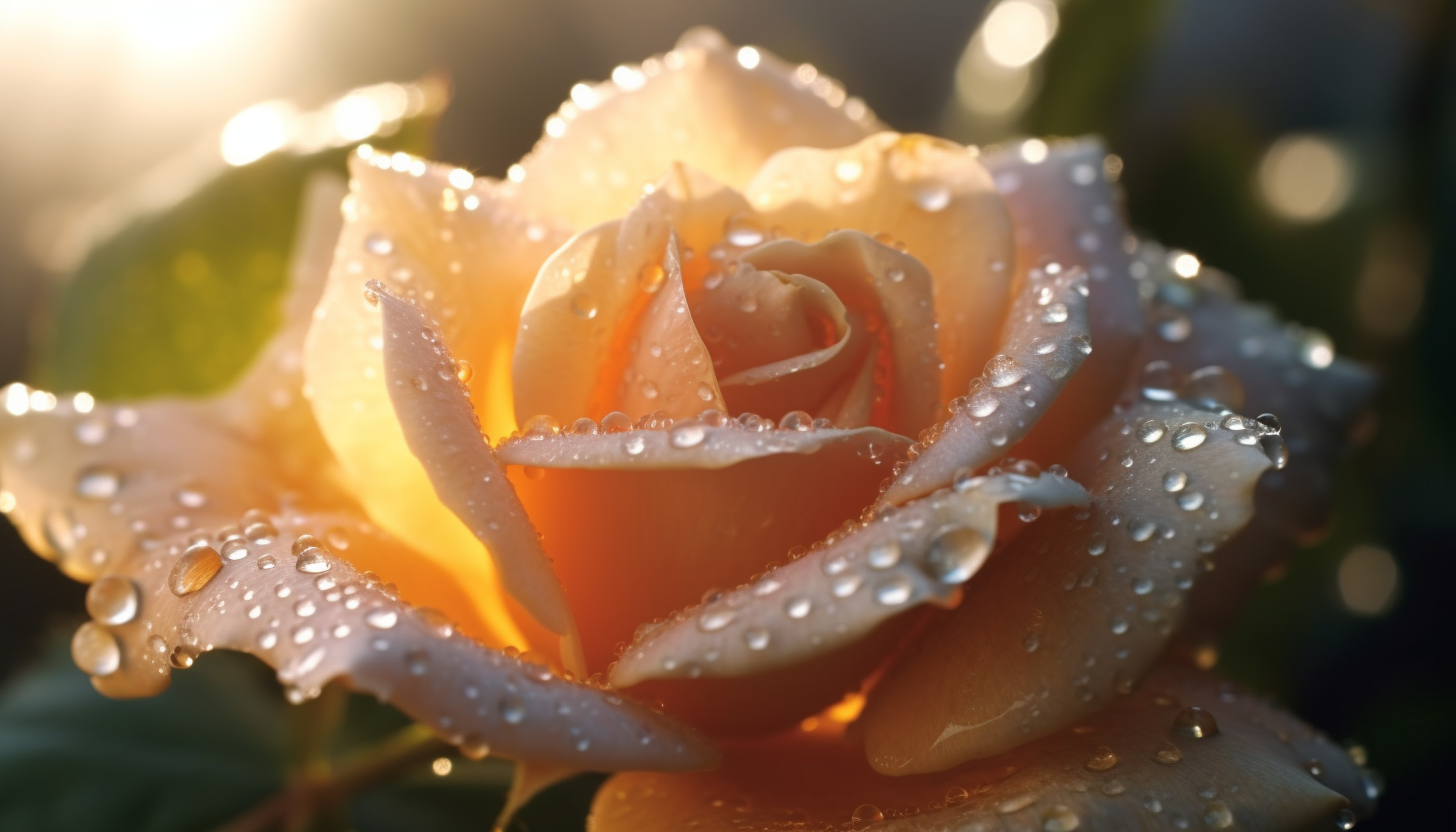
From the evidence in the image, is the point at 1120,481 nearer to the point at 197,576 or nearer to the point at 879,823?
the point at 879,823

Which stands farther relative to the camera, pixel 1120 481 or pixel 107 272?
pixel 107 272

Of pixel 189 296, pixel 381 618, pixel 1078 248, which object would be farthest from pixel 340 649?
pixel 189 296

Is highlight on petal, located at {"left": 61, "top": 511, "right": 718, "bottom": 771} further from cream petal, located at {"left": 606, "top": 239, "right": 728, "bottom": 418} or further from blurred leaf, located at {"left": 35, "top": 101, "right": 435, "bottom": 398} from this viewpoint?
blurred leaf, located at {"left": 35, "top": 101, "right": 435, "bottom": 398}

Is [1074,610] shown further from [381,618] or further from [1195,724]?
[381,618]

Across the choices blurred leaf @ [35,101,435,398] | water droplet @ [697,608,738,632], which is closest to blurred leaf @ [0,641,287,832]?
blurred leaf @ [35,101,435,398]

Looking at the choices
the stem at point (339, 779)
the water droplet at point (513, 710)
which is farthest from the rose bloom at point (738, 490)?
the stem at point (339, 779)

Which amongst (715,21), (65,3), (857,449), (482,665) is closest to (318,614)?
(482,665)
